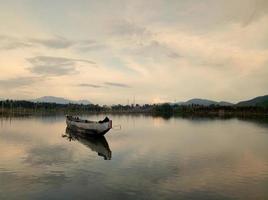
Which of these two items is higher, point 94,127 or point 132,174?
point 94,127

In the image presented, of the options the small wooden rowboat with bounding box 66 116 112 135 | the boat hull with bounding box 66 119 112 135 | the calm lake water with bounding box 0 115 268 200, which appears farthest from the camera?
the boat hull with bounding box 66 119 112 135

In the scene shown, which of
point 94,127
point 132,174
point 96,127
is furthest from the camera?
point 94,127

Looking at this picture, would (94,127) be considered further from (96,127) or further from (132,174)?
(132,174)

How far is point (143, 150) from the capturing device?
142ft

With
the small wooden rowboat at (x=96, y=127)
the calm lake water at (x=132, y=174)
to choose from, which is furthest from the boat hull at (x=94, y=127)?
the calm lake water at (x=132, y=174)

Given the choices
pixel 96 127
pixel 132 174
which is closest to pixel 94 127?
pixel 96 127

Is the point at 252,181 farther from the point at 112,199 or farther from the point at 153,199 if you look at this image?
the point at 112,199

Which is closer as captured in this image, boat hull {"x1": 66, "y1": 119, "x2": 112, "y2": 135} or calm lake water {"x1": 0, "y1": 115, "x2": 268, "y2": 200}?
calm lake water {"x1": 0, "y1": 115, "x2": 268, "y2": 200}

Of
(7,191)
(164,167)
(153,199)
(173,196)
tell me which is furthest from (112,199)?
(164,167)

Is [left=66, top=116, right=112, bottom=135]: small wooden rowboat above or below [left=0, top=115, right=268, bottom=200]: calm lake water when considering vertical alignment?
above

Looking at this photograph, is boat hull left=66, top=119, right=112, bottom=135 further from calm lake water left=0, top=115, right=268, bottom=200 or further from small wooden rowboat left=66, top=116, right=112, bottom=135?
calm lake water left=0, top=115, right=268, bottom=200

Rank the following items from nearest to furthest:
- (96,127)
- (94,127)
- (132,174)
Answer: (132,174)
(96,127)
(94,127)

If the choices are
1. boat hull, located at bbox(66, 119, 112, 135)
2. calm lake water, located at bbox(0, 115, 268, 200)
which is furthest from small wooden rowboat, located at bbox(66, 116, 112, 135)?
calm lake water, located at bbox(0, 115, 268, 200)

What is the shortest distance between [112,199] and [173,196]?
4.02 meters
